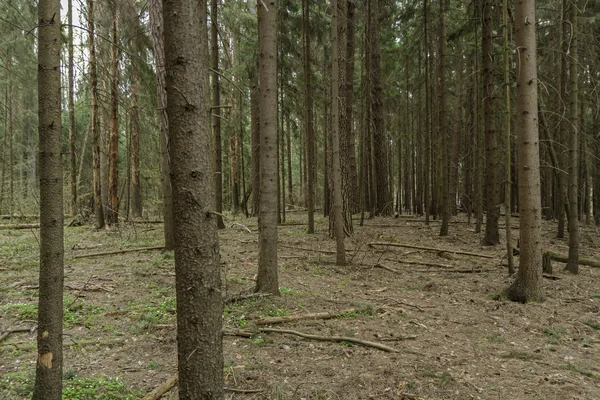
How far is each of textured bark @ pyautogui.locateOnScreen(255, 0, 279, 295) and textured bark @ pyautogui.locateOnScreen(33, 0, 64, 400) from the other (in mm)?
3289

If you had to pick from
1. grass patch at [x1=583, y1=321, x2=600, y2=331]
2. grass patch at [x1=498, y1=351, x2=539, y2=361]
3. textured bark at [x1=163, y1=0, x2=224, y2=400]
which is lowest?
grass patch at [x1=583, y1=321, x2=600, y2=331]

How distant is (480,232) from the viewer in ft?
44.5

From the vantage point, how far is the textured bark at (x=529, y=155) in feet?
20.6

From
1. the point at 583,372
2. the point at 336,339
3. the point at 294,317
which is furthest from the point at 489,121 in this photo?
the point at 336,339

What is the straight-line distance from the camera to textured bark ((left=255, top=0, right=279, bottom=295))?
5.75 m

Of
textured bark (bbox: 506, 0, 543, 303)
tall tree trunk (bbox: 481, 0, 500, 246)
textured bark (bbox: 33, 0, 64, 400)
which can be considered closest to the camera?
textured bark (bbox: 33, 0, 64, 400)

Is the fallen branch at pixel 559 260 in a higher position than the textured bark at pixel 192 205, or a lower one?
lower

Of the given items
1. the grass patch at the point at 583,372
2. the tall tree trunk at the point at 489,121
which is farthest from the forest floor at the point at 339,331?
the tall tree trunk at the point at 489,121

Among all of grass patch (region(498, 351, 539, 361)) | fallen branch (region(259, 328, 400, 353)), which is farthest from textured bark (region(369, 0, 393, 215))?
fallen branch (region(259, 328, 400, 353))

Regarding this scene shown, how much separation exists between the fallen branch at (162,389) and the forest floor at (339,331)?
2.6 inches

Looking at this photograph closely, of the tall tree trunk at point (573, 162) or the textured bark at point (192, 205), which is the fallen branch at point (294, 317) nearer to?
the textured bark at point (192, 205)

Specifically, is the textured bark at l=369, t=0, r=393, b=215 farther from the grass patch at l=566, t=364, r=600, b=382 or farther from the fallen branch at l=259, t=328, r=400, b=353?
the grass patch at l=566, t=364, r=600, b=382

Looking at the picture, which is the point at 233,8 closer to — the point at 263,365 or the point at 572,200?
the point at 572,200

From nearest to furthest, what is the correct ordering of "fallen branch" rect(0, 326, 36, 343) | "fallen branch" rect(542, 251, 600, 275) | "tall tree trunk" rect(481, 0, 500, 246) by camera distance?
"fallen branch" rect(0, 326, 36, 343) < "fallen branch" rect(542, 251, 600, 275) < "tall tree trunk" rect(481, 0, 500, 246)
